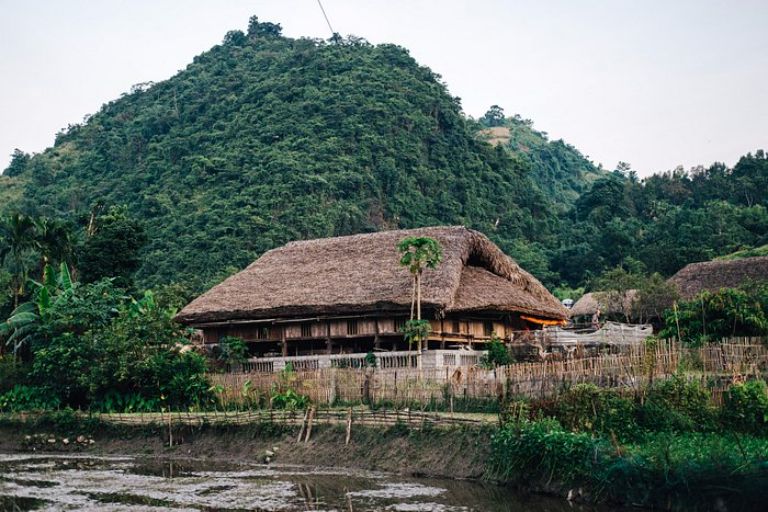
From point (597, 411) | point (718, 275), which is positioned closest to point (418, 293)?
point (597, 411)

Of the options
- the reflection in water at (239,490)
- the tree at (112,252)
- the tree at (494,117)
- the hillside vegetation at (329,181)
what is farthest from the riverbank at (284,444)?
Result: the tree at (494,117)

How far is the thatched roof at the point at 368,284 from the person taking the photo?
2280 cm

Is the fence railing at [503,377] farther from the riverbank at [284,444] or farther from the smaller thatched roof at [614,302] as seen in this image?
the smaller thatched roof at [614,302]

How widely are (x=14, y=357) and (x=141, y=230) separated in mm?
9741

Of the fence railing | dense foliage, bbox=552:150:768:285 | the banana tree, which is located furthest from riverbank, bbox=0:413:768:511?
dense foliage, bbox=552:150:768:285

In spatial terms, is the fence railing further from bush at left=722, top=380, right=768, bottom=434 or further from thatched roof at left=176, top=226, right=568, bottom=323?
thatched roof at left=176, top=226, right=568, bottom=323

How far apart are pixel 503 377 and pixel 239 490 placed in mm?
5602

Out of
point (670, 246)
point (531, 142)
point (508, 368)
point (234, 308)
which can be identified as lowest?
point (508, 368)

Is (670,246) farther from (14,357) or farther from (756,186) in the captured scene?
(14,357)

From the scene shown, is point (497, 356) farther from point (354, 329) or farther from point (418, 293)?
point (354, 329)

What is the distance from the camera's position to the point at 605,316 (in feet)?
121

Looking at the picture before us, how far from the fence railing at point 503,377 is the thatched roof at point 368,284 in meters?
2.33

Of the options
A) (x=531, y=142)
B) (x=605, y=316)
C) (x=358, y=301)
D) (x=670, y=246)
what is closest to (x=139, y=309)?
(x=358, y=301)

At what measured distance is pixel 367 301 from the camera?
2255cm
